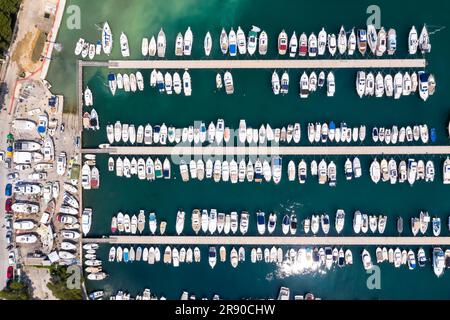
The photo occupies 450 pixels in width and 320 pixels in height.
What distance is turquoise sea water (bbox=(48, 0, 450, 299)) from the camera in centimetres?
2295

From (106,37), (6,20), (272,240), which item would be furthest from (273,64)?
(6,20)

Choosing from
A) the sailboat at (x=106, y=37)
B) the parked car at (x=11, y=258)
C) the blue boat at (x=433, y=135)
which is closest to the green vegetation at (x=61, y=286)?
the parked car at (x=11, y=258)

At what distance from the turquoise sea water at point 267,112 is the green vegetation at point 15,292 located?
3040 millimetres

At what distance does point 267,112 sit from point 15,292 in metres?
14.8

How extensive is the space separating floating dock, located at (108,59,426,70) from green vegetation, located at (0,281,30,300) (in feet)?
37.4

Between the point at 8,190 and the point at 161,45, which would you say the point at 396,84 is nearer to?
the point at 161,45

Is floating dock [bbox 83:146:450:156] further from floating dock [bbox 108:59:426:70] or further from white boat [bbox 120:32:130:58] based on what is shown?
white boat [bbox 120:32:130:58]

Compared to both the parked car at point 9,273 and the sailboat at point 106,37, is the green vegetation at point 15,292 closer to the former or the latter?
the parked car at point 9,273

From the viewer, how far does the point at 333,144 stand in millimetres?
22953

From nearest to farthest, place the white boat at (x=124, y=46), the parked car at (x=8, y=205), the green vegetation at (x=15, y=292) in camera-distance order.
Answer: the green vegetation at (x=15, y=292), the white boat at (x=124, y=46), the parked car at (x=8, y=205)

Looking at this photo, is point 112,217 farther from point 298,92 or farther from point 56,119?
point 298,92

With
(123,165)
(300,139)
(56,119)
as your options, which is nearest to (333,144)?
(300,139)

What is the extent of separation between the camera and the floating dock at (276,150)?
22781 mm

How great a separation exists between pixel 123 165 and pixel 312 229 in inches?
381
